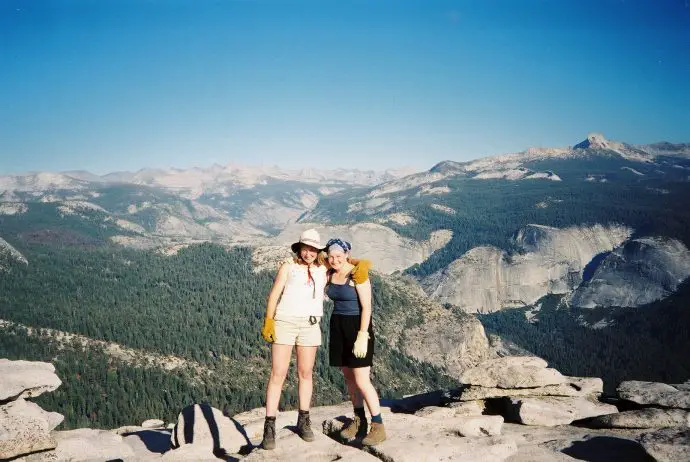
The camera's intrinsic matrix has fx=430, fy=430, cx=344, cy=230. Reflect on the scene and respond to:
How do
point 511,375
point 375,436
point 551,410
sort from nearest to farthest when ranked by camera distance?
point 375,436, point 551,410, point 511,375

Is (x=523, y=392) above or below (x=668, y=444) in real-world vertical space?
below

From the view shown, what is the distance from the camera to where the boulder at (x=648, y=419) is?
1449 centimetres

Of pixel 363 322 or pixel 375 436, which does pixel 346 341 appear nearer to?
pixel 363 322

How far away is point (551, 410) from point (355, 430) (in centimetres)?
915

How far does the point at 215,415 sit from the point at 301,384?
622 centimetres

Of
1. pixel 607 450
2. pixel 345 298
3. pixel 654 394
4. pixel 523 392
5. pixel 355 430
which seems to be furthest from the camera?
pixel 523 392

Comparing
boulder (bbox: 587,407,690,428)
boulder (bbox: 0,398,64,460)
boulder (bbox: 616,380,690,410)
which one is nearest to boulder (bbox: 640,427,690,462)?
boulder (bbox: 587,407,690,428)

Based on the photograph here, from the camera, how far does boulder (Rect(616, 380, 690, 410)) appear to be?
1581 centimetres

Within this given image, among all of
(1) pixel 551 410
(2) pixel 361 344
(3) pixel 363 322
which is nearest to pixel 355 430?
(2) pixel 361 344

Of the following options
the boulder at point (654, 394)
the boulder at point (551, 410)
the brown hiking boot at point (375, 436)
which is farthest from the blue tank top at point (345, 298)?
the boulder at point (654, 394)

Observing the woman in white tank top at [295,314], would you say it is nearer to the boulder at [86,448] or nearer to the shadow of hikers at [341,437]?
the shadow of hikers at [341,437]

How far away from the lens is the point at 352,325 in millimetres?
10531

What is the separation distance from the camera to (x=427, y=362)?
137875mm

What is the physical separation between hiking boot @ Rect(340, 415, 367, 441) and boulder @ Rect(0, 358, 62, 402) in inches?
457
